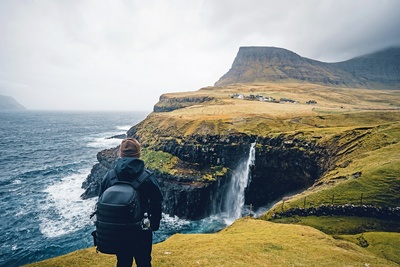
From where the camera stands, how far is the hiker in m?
6.09

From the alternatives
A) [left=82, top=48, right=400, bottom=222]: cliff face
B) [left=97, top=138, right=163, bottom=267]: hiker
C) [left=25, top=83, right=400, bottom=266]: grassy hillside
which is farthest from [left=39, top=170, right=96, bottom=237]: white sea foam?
[left=97, top=138, right=163, bottom=267]: hiker

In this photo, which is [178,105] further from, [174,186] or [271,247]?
[271,247]

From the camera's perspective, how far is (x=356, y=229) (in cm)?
2389

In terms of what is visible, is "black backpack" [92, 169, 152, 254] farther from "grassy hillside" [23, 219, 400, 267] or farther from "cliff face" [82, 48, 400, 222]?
"cliff face" [82, 48, 400, 222]

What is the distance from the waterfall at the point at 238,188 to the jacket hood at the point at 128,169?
45447mm

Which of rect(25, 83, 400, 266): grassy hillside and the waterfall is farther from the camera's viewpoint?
the waterfall

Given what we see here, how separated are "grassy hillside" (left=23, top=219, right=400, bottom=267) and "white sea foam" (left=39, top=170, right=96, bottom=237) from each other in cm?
3280

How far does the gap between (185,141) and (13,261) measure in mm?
39213

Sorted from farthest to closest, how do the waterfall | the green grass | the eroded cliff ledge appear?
the waterfall, the eroded cliff ledge, the green grass

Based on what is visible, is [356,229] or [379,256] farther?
[356,229]

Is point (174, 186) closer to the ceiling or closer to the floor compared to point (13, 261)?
closer to the ceiling

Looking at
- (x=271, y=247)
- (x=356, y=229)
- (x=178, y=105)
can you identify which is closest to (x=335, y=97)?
(x=178, y=105)

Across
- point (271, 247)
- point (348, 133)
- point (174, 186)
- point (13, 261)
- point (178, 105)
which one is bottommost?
point (13, 261)

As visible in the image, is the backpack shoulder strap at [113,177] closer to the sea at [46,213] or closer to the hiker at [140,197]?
the hiker at [140,197]
